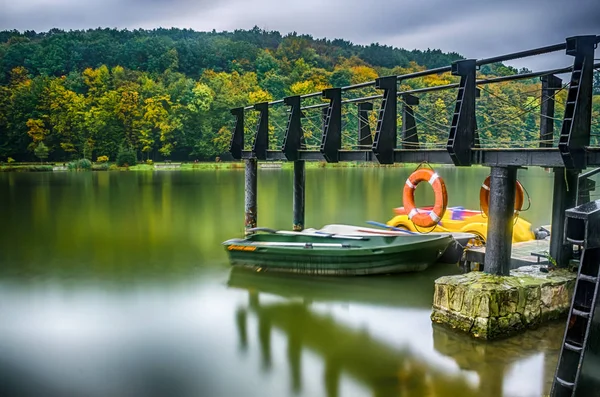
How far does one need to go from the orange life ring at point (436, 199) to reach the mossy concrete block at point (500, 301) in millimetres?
2392

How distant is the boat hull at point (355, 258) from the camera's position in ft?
39.4

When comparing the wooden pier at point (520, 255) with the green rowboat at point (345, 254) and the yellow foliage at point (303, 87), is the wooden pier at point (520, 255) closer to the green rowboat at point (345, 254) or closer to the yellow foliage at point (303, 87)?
the green rowboat at point (345, 254)

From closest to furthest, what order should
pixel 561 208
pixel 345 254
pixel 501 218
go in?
pixel 501 218, pixel 561 208, pixel 345 254

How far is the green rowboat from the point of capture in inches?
474

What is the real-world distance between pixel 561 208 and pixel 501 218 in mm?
1646

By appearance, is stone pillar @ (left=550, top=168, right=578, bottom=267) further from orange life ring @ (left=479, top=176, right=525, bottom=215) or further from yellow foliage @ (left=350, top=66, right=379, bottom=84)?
yellow foliage @ (left=350, top=66, right=379, bottom=84)

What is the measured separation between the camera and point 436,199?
11.4 metres

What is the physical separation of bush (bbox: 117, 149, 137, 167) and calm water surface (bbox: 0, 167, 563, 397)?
46.4 metres

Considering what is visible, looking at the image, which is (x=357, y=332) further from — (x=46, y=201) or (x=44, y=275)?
(x=46, y=201)

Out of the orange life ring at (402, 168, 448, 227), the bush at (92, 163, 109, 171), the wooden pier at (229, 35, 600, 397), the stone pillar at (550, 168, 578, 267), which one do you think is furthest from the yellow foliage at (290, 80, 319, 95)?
the stone pillar at (550, 168, 578, 267)

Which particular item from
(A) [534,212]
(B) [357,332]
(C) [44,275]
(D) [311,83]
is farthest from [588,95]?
(D) [311,83]

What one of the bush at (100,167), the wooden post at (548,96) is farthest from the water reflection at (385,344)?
the bush at (100,167)

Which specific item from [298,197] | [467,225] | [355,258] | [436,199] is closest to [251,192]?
[298,197]

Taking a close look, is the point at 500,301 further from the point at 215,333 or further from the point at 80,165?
the point at 80,165
